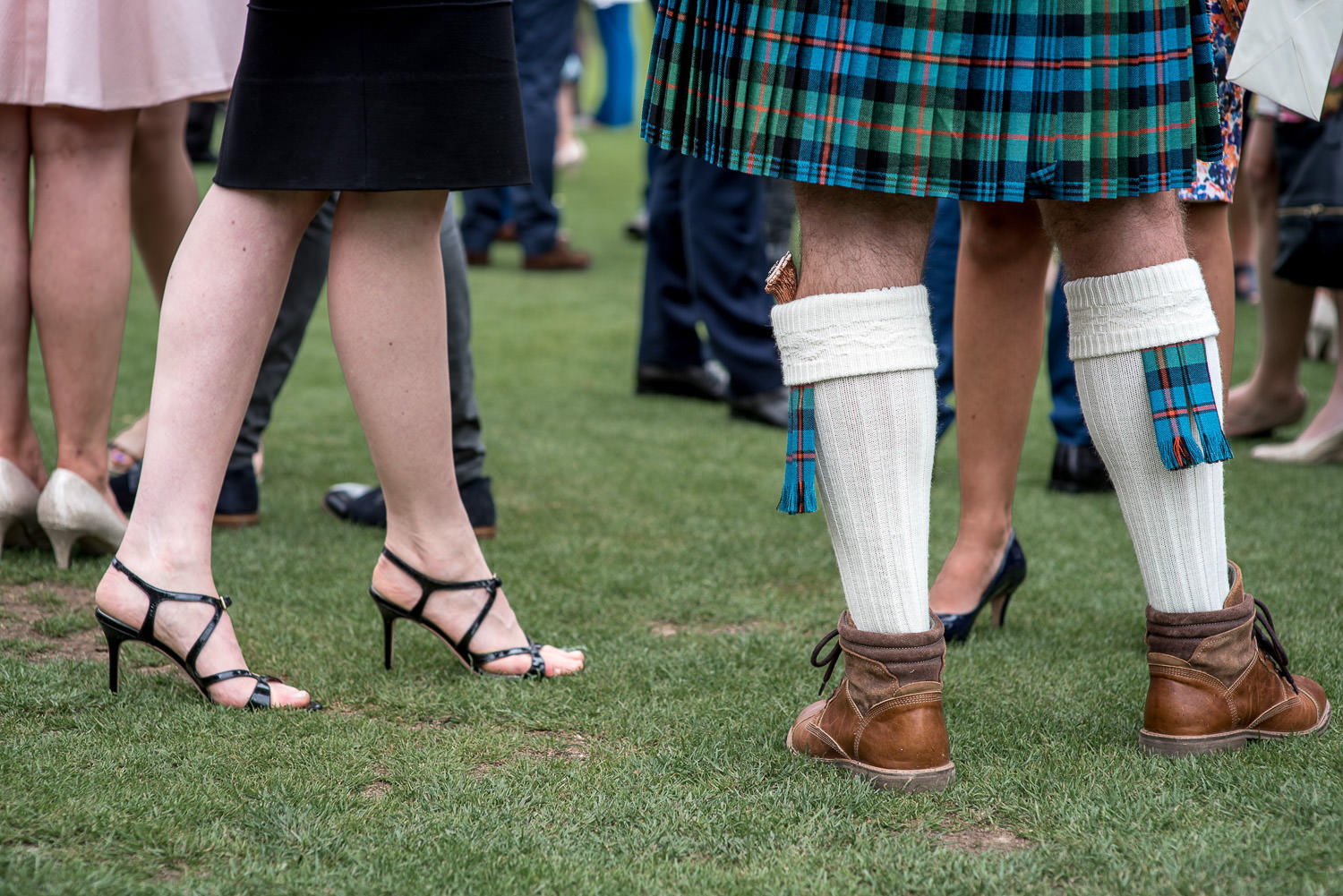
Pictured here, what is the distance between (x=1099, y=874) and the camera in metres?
1.05

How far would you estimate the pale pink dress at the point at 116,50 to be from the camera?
1710 millimetres

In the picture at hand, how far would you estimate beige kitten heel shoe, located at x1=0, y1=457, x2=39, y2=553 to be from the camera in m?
1.86

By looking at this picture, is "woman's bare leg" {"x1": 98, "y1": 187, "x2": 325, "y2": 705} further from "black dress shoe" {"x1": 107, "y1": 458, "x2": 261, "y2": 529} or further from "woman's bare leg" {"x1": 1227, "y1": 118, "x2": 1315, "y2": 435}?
"woman's bare leg" {"x1": 1227, "y1": 118, "x2": 1315, "y2": 435}

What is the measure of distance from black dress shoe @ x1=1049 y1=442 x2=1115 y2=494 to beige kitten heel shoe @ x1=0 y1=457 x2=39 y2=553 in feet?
6.26

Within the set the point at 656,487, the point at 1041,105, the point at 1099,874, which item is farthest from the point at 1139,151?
the point at 656,487

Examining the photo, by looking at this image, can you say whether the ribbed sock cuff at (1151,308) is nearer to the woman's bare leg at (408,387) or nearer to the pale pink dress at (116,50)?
the woman's bare leg at (408,387)

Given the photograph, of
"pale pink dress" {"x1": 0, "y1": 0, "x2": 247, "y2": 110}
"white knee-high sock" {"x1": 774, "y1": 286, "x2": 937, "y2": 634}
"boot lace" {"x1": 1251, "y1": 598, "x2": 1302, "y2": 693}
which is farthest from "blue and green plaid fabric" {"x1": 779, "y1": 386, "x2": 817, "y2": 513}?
"pale pink dress" {"x1": 0, "y1": 0, "x2": 247, "y2": 110}

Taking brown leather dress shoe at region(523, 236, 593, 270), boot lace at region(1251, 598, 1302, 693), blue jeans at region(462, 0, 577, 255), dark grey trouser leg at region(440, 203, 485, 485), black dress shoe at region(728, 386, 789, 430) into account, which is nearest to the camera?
boot lace at region(1251, 598, 1302, 693)

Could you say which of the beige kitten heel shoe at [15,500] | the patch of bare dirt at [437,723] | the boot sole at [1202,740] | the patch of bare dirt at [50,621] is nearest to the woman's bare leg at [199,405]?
the patch of bare dirt at [437,723]

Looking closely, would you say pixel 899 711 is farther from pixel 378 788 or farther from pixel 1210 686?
pixel 378 788

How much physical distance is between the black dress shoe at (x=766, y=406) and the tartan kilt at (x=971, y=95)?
2068mm

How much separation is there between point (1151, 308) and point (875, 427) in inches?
11.6

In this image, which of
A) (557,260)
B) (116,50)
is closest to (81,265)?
(116,50)

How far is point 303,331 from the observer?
7.46ft
